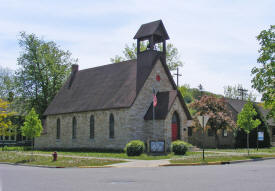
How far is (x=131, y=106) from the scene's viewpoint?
108 ft

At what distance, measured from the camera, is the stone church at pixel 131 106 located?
108ft

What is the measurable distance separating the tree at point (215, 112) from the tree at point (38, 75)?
79.4 ft

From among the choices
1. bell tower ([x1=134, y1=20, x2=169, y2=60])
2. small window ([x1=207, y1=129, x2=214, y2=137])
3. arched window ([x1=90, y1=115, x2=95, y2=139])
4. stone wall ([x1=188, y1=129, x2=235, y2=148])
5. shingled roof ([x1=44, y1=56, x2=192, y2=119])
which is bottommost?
stone wall ([x1=188, y1=129, x2=235, y2=148])

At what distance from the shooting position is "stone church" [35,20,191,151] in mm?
33062

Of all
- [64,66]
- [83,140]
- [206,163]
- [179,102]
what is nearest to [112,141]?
[83,140]

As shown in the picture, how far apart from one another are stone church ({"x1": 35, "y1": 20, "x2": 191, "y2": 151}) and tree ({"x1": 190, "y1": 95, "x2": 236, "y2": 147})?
8136mm

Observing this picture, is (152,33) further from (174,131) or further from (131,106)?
(174,131)

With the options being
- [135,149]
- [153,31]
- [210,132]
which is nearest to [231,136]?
[210,132]

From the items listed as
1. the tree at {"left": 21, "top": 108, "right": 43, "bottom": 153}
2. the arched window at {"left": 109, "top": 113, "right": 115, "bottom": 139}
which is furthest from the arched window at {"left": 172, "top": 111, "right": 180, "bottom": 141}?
the tree at {"left": 21, "top": 108, "right": 43, "bottom": 153}

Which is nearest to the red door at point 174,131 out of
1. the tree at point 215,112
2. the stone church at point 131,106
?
the stone church at point 131,106

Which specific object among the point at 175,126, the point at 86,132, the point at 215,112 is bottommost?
the point at 86,132

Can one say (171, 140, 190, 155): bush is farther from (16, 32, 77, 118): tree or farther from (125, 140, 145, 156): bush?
(16, 32, 77, 118): tree

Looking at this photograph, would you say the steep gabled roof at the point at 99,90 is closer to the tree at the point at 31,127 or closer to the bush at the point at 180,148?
the bush at the point at 180,148

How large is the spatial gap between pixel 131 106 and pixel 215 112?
48.3 ft
